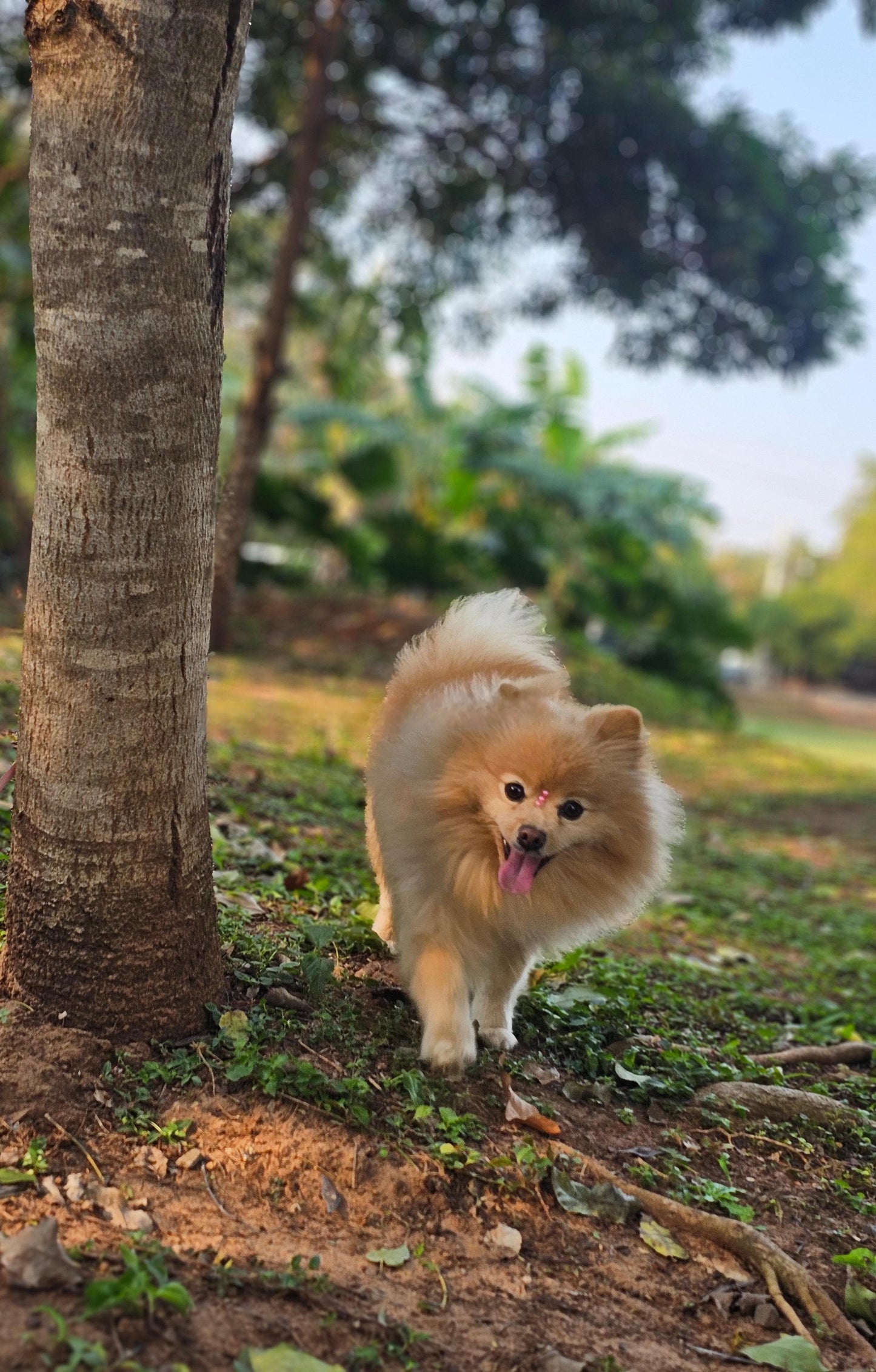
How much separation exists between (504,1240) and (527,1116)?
0.41 m

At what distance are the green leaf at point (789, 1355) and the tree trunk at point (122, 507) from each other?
4.91 ft

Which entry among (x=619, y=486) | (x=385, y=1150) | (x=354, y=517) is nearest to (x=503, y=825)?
(x=385, y=1150)

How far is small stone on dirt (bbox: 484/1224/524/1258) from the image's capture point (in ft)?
8.78

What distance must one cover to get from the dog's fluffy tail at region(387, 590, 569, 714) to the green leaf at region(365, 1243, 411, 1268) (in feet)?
5.12

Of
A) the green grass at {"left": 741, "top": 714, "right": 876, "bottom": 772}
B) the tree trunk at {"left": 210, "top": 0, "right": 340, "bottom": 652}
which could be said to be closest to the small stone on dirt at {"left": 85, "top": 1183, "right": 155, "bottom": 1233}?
the tree trunk at {"left": 210, "top": 0, "right": 340, "bottom": 652}

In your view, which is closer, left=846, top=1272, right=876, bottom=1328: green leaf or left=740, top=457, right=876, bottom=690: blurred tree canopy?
left=846, top=1272, right=876, bottom=1328: green leaf

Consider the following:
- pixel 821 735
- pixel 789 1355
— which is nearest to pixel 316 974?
pixel 789 1355

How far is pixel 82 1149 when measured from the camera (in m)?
2.63

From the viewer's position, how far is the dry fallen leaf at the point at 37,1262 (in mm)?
2141

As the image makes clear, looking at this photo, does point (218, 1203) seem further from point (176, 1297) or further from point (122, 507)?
point (122, 507)

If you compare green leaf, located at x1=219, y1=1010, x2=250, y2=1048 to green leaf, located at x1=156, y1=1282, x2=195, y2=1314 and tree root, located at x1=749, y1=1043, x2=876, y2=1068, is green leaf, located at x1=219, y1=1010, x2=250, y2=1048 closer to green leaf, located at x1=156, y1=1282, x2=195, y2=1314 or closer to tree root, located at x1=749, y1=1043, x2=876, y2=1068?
green leaf, located at x1=156, y1=1282, x2=195, y2=1314

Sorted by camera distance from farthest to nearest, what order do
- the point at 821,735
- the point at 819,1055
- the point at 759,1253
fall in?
the point at 821,735
the point at 819,1055
the point at 759,1253

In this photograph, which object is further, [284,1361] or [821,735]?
[821,735]

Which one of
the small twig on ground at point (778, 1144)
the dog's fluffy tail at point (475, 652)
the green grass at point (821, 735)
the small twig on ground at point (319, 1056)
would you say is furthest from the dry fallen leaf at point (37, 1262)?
the green grass at point (821, 735)
